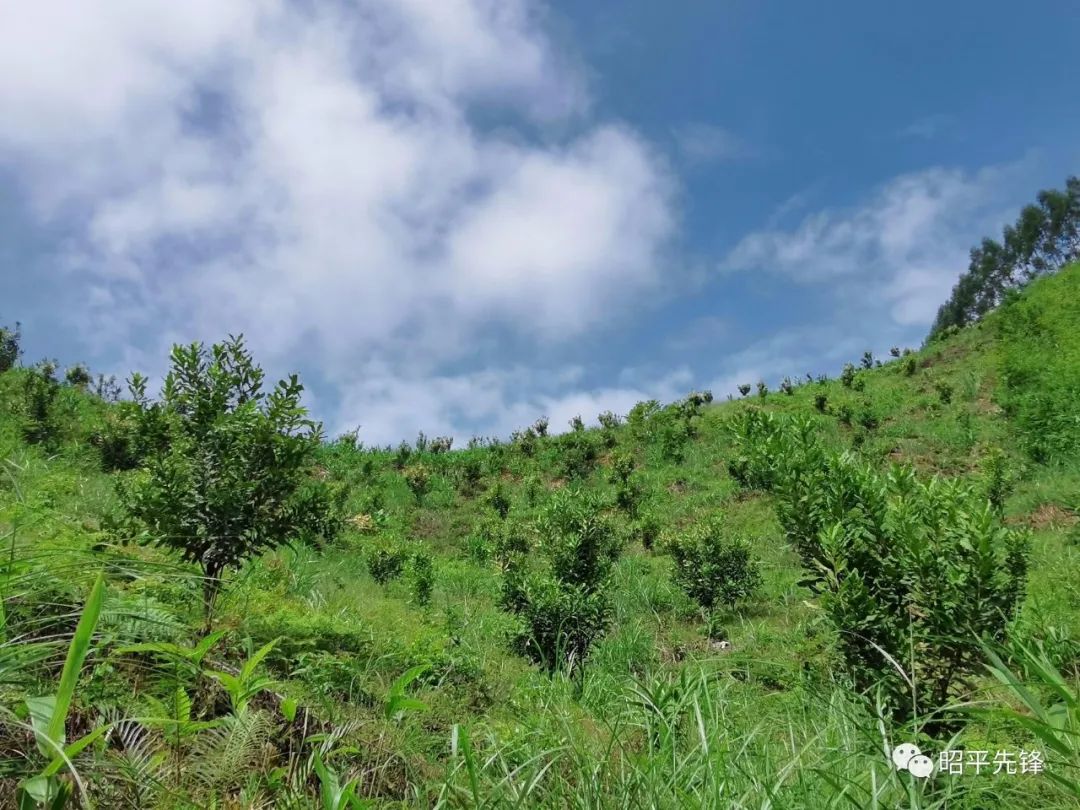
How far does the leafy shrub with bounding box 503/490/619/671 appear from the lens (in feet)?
23.5

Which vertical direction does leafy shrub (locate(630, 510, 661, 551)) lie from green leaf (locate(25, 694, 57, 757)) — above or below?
above

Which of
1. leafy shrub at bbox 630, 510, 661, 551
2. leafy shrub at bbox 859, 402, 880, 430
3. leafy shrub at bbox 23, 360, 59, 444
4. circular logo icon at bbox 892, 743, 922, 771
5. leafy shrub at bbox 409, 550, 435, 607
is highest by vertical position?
leafy shrub at bbox 23, 360, 59, 444

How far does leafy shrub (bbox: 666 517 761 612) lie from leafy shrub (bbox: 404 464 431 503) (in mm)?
11179

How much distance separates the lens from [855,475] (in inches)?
166

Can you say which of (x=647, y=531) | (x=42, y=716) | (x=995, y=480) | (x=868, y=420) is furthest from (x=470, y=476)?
(x=42, y=716)

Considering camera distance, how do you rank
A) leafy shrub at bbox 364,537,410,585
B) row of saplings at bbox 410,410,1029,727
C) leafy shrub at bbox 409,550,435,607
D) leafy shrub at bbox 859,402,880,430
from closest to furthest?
row of saplings at bbox 410,410,1029,727 < leafy shrub at bbox 409,550,435,607 < leafy shrub at bbox 364,537,410,585 < leafy shrub at bbox 859,402,880,430

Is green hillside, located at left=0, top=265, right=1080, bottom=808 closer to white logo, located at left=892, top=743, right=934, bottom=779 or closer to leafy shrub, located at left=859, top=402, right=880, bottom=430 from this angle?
white logo, located at left=892, top=743, right=934, bottom=779

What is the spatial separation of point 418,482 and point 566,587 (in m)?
14.2

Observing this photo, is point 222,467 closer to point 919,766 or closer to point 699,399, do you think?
point 919,766

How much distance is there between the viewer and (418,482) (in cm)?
2117

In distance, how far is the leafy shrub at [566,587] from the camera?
7156 millimetres

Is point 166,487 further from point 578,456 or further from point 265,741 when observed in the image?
point 578,456

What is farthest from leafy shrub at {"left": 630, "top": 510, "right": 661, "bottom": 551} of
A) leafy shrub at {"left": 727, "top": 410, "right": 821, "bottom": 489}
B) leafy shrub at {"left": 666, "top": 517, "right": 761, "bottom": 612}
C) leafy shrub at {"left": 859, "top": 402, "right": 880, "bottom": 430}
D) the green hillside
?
leafy shrub at {"left": 727, "top": 410, "right": 821, "bottom": 489}

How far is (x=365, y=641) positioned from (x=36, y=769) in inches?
132
